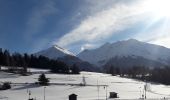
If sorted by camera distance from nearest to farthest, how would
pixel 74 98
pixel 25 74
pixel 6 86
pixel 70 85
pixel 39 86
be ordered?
1. pixel 74 98
2. pixel 6 86
3. pixel 39 86
4. pixel 70 85
5. pixel 25 74

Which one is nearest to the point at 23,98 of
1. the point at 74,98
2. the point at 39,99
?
the point at 39,99

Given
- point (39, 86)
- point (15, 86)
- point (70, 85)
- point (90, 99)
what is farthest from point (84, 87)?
point (90, 99)

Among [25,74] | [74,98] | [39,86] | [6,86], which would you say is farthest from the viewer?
[25,74]

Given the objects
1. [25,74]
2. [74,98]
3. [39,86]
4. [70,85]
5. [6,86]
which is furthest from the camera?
[25,74]

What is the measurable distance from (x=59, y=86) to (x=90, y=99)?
4305 centimetres

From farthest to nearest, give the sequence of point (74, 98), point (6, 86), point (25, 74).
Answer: point (25, 74), point (6, 86), point (74, 98)

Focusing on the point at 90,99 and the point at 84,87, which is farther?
the point at 84,87

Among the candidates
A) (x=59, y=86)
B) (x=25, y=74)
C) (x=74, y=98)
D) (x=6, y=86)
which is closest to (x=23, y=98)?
(x=74, y=98)

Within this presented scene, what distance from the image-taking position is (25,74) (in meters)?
181

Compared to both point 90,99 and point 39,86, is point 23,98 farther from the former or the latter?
point 39,86

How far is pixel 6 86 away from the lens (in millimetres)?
129250

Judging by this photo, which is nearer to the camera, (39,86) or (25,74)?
(39,86)

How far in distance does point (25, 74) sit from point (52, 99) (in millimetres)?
82981

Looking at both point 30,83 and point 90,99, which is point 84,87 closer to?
point 30,83
